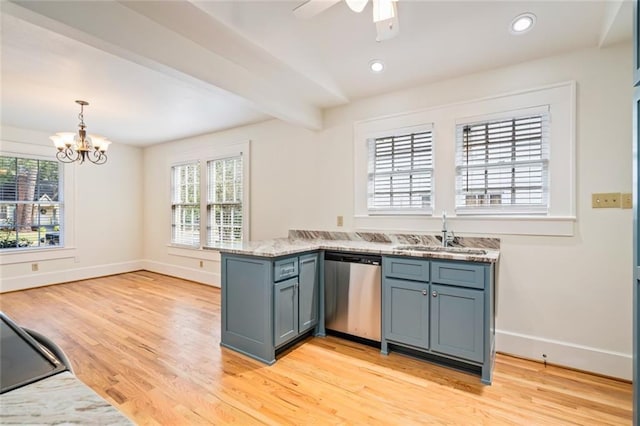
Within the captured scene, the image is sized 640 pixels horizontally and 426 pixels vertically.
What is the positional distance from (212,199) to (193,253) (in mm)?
1009

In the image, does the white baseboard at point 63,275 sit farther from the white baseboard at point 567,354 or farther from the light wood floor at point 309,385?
the white baseboard at point 567,354

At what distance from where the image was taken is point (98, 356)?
8.71ft

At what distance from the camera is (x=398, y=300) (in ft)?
8.71

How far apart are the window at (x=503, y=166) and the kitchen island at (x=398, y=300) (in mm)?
375

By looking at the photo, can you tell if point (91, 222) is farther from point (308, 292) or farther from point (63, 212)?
point (308, 292)

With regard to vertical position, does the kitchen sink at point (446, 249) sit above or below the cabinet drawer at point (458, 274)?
above

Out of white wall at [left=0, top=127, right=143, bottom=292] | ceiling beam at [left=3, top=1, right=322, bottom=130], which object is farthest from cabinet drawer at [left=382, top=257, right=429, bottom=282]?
white wall at [left=0, top=127, right=143, bottom=292]

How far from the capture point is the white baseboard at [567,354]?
92.2 inches

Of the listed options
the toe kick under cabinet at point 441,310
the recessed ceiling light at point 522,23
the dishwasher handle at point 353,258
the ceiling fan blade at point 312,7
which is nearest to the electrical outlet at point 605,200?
the toe kick under cabinet at point 441,310

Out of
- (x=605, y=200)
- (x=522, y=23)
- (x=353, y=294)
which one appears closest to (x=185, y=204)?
(x=353, y=294)

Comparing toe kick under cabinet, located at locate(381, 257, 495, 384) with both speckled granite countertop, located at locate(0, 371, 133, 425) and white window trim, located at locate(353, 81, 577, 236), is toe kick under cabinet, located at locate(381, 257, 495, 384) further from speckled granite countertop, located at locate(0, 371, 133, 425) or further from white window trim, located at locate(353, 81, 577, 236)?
speckled granite countertop, located at locate(0, 371, 133, 425)

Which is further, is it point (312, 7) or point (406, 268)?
point (406, 268)

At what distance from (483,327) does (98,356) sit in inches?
122

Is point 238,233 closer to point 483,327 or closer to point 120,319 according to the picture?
point 120,319
